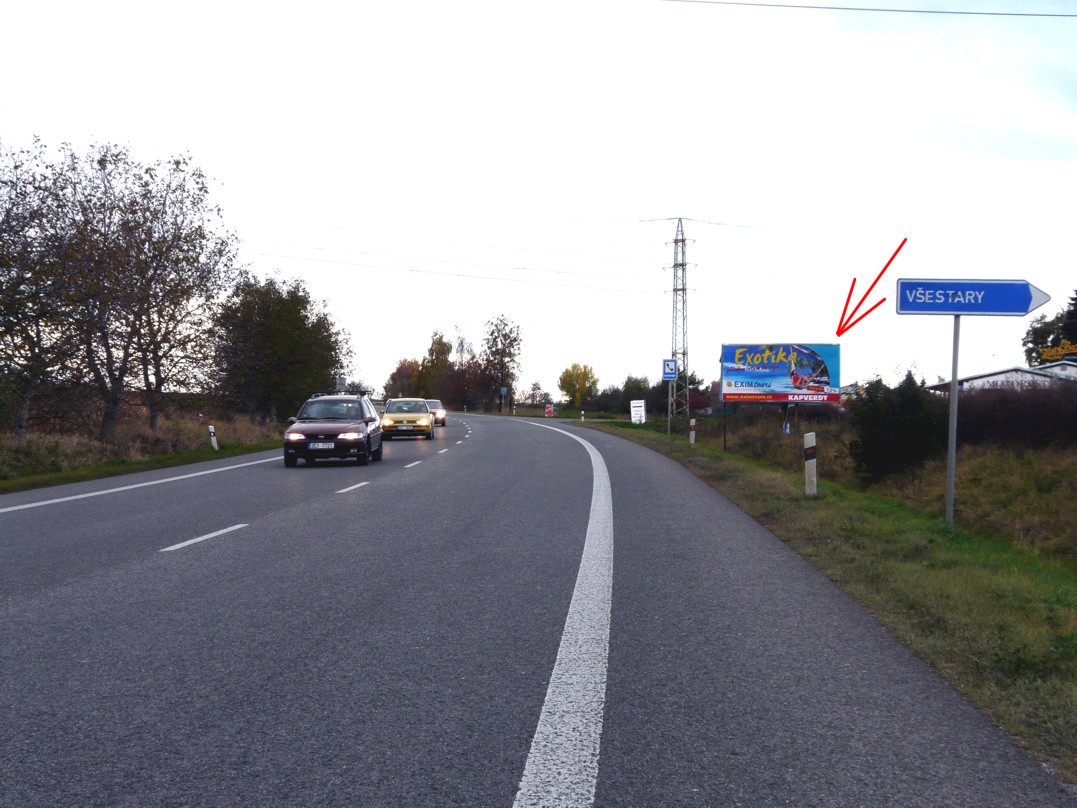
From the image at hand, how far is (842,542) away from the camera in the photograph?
10.4m

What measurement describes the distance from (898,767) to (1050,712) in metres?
1.27

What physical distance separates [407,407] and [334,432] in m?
16.7

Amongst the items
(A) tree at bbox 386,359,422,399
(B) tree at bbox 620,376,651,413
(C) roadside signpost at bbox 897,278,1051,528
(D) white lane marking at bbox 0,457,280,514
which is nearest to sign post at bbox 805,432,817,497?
(C) roadside signpost at bbox 897,278,1051,528

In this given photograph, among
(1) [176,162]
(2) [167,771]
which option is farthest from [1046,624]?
(1) [176,162]

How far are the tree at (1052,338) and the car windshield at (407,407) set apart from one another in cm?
4974

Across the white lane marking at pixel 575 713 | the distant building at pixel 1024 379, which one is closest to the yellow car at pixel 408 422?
the distant building at pixel 1024 379

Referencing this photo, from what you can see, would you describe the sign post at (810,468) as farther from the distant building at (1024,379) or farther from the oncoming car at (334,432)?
the oncoming car at (334,432)

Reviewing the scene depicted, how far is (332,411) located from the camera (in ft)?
73.7

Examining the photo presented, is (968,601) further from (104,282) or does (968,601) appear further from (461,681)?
(104,282)

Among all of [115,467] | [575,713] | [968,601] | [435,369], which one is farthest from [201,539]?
[435,369]

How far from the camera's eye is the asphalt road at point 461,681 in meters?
3.71

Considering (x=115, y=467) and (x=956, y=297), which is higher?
(x=956, y=297)

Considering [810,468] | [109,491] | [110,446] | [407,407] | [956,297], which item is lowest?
[109,491]

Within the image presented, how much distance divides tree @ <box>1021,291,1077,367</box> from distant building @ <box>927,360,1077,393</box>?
68.5ft
